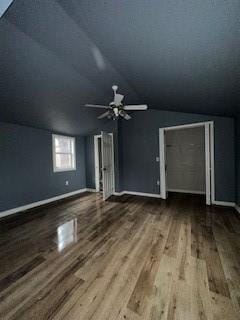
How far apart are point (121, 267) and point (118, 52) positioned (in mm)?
2691

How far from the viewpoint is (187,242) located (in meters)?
2.52

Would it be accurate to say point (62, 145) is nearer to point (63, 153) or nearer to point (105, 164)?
point (63, 153)

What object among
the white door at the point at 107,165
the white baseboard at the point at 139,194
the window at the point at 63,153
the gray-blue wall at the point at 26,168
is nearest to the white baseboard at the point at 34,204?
the gray-blue wall at the point at 26,168

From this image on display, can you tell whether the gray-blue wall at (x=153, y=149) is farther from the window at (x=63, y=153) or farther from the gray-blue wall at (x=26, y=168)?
the gray-blue wall at (x=26, y=168)

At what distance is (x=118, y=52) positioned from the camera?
7.07 feet

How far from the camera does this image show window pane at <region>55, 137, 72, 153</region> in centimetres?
548

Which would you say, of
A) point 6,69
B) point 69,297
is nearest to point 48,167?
point 6,69

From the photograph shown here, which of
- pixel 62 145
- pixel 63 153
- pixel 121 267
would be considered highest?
pixel 62 145

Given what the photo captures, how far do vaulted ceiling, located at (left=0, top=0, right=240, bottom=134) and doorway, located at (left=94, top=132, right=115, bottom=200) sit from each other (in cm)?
179

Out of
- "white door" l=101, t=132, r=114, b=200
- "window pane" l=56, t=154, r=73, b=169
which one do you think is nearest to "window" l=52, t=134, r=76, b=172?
"window pane" l=56, t=154, r=73, b=169

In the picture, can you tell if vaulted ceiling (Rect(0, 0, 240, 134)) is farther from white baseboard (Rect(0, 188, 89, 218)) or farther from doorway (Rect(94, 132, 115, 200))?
white baseboard (Rect(0, 188, 89, 218))

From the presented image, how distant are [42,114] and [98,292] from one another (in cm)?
368

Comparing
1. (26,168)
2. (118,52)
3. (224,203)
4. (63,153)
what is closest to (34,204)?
(26,168)

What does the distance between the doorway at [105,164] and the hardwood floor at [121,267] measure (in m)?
1.63
